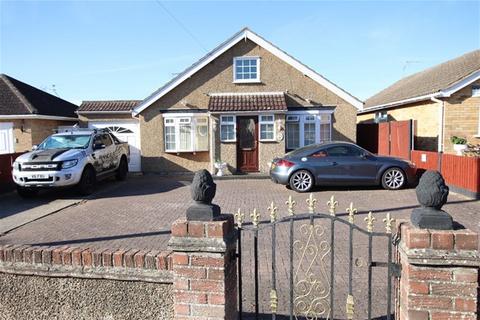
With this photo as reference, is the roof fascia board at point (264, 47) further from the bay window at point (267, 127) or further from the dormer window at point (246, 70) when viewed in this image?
the bay window at point (267, 127)

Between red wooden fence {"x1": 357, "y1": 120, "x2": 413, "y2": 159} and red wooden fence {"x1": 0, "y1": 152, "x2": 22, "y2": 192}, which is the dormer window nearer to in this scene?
red wooden fence {"x1": 357, "y1": 120, "x2": 413, "y2": 159}

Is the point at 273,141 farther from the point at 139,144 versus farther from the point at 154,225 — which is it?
the point at 154,225

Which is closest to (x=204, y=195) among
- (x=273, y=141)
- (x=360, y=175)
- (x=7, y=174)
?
(x=360, y=175)

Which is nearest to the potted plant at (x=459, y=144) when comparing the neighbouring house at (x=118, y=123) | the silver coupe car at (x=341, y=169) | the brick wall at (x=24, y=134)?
the silver coupe car at (x=341, y=169)

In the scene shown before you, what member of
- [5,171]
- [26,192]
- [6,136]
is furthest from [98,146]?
[6,136]

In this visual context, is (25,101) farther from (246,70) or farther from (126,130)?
(246,70)

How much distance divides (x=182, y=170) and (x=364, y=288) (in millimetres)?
12618

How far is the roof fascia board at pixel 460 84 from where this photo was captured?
14.5 metres

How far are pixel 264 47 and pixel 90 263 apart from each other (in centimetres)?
1409

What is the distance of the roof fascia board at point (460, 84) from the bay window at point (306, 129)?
4.59m

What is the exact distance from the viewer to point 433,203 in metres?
2.30

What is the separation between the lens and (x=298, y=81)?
1566 centimetres

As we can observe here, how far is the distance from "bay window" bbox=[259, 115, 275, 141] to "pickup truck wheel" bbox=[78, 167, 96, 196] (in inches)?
272

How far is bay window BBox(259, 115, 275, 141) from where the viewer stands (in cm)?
1520
